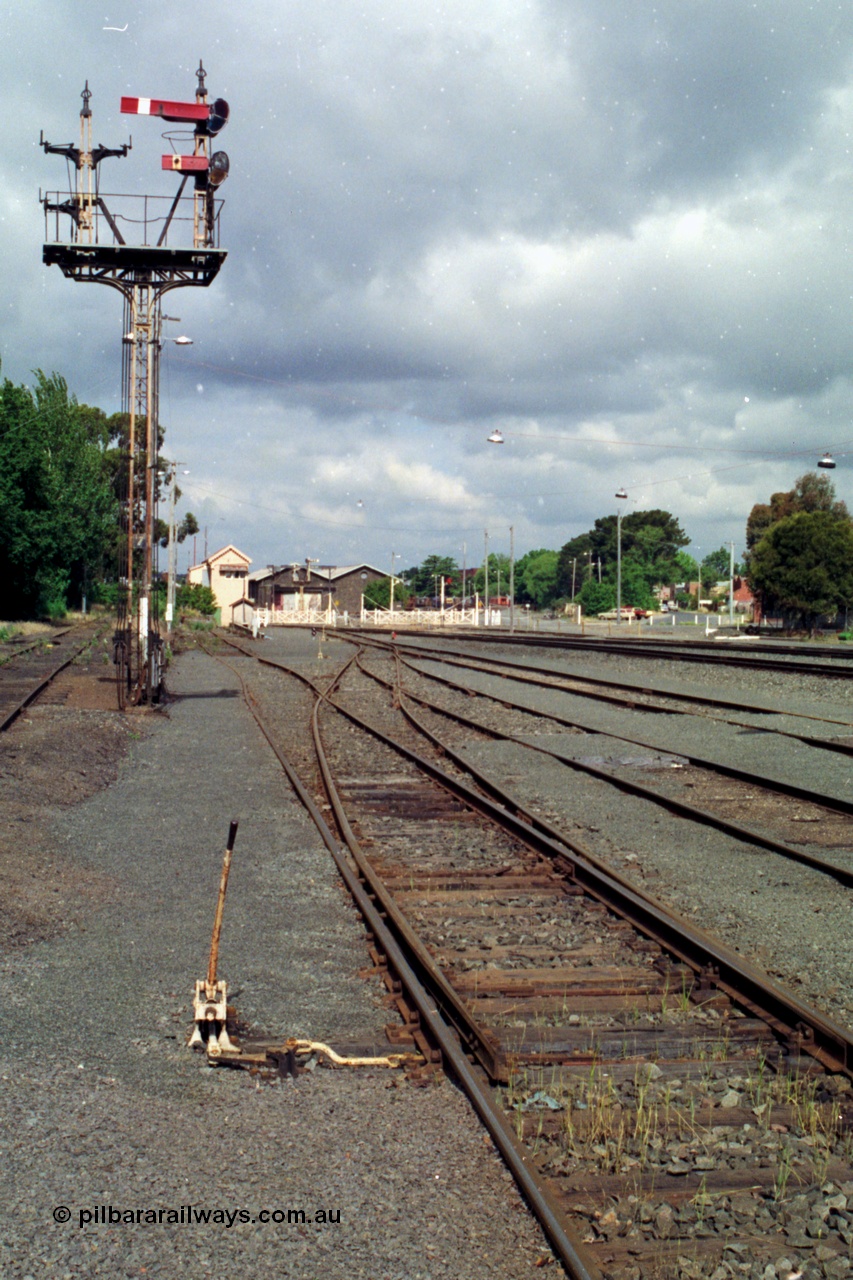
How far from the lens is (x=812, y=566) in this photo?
66625mm

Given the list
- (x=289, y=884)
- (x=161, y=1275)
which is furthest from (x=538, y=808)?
(x=161, y=1275)

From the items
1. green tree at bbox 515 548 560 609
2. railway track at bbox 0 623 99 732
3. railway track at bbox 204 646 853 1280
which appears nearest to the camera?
railway track at bbox 204 646 853 1280

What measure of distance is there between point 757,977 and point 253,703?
1580cm

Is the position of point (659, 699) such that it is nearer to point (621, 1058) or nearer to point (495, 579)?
point (621, 1058)

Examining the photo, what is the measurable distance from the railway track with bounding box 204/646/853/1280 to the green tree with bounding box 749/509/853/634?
2466 inches

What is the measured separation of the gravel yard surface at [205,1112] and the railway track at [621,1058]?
0.74 ft

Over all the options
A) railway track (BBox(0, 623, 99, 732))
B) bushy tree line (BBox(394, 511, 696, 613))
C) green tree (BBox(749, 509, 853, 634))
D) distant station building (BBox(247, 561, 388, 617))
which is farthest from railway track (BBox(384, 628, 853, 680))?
bushy tree line (BBox(394, 511, 696, 613))

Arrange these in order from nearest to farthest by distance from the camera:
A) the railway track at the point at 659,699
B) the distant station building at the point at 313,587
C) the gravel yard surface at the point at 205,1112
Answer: the gravel yard surface at the point at 205,1112, the railway track at the point at 659,699, the distant station building at the point at 313,587

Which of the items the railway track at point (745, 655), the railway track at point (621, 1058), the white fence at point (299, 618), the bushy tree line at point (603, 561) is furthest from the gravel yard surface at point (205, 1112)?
the bushy tree line at point (603, 561)

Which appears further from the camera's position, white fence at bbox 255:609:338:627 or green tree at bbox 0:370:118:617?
white fence at bbox 255:609:338:627

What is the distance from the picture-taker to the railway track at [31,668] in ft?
57.5

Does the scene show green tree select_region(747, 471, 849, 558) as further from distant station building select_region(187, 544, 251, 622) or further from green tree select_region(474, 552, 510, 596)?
green tree select_region(474, 552, 510, 596)

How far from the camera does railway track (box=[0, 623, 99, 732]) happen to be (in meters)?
17.5

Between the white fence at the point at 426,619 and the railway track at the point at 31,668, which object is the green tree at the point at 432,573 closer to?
the white fence at the point at 426,619
